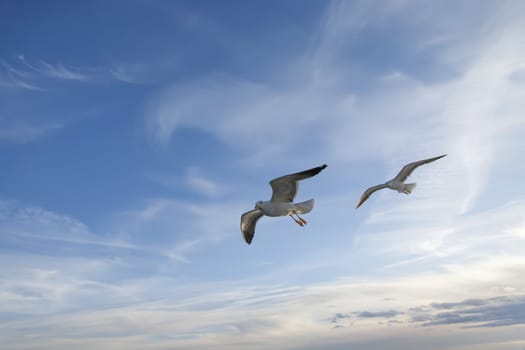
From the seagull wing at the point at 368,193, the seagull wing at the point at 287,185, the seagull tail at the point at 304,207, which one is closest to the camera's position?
the seagull wing at the point at 287,185

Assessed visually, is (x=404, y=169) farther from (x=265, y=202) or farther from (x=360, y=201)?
(x=265, y=202)

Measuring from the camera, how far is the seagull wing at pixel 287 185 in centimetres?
2934

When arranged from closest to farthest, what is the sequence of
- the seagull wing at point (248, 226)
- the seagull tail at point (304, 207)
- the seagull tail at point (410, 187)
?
the seagull tail at point (304, 207) < the seagull wing at point (248, 226) < the seagull tail at point (410, 187)

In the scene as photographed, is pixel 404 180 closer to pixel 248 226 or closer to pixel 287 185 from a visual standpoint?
pixel 248 226

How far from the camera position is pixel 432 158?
3778 centimetres

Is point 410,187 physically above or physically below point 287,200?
above

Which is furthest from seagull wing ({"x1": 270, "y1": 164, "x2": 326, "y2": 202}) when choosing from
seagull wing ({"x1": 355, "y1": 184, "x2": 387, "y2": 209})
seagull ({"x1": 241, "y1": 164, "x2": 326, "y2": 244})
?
seagull wing ({"x1": 355, "y1": 184, "x2": 387, "y2": 209})

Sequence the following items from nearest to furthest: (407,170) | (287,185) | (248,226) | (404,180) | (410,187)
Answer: (287,185) → (248,226) → (410,187) → (407,170) → (404,180)

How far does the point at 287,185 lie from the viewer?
30625 millimetres

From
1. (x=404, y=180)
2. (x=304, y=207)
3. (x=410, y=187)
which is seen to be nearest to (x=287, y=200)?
(x=304, y=207)

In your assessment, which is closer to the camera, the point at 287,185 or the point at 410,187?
the point at 287,185

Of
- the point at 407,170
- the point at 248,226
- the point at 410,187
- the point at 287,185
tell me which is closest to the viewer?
the point at 287,185

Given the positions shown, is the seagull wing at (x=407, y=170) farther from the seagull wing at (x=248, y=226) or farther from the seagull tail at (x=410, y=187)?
the seagull wing at (x=248, y=226)

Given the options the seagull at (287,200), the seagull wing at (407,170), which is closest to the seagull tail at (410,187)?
the seagull wing at (407,170)
